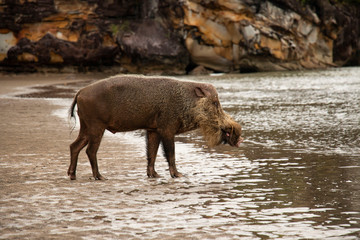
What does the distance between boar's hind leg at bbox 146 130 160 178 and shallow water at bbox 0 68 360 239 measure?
6.8 inches

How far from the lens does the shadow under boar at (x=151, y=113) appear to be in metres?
8.14

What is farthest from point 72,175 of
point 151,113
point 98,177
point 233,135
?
point 233,135

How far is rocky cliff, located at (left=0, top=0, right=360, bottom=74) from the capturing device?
4144 cm

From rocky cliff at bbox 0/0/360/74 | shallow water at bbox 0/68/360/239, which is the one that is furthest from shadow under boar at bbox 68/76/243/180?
rocky cliff at bbox 0/0/360/74

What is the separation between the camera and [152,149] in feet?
27.8

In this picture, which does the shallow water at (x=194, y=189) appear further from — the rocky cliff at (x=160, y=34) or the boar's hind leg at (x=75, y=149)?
the rocky cliff at (x=160, y=34)

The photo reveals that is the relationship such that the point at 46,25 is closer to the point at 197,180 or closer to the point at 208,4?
the point at 208,4

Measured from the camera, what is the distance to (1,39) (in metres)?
41.4

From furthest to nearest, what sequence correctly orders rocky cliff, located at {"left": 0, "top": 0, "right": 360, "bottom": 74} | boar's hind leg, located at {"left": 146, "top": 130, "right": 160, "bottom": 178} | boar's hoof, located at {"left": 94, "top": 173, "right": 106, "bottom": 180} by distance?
rocky cliff, located at {"left": 0, "top": 0, "right": 360, "bottom": 74}, boar's hind leg, located at {"left": 146, "top": 130, "right": 160, "bottom": 178}, boar's hoof, located at {"left": 94, "top": 173, "right": 106, "bottom": 180}

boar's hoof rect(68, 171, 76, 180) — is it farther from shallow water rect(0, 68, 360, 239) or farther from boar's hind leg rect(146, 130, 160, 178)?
boar's hind leg rect(146, 130, 160, 178)

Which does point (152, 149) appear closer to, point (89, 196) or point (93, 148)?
point (93, 148)

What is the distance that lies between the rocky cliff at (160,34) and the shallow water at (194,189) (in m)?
28.7

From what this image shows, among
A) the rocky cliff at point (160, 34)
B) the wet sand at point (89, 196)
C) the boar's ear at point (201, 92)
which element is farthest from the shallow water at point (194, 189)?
the rocky cliff at point (160, 34)

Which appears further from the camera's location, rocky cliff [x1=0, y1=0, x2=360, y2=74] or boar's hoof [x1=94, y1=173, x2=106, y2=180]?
rocky cliff [x1=0, y1=0, x2=360, y2=74]
